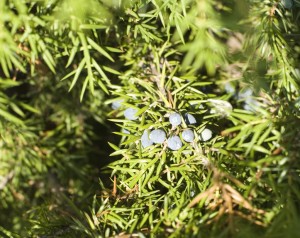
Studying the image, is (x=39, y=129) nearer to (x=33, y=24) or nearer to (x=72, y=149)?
(x=72, y=149)

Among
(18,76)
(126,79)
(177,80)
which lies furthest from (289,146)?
(18,76)

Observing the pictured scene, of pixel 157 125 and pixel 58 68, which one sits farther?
pixel 58 68

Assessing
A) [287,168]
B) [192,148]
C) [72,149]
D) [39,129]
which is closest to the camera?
[287,168]

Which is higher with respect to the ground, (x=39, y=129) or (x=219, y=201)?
(x=219, y=201)
